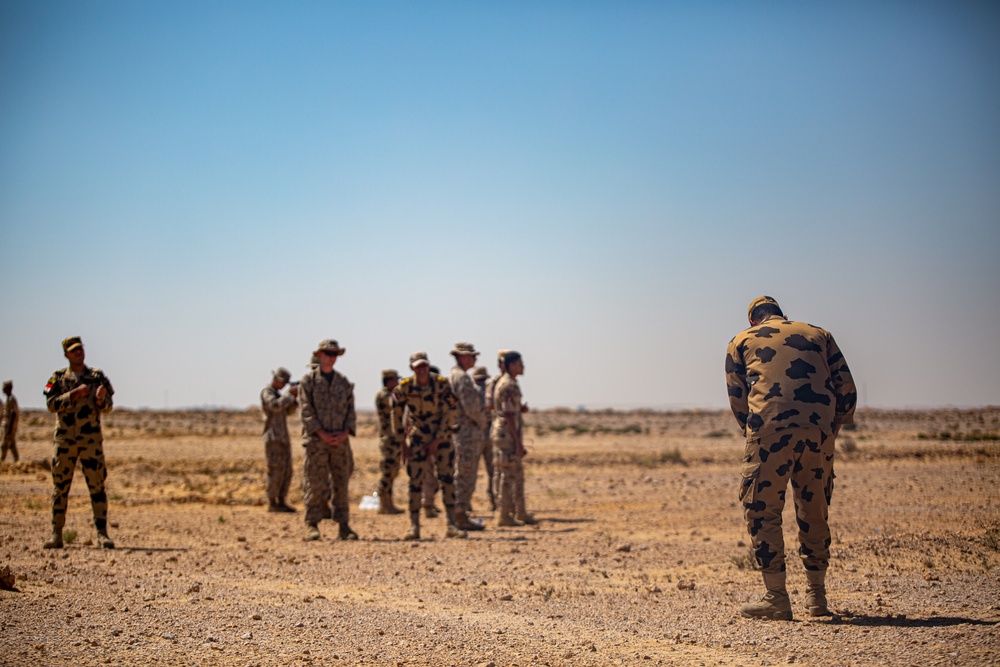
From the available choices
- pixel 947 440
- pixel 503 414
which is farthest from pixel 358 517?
pixel 947 440

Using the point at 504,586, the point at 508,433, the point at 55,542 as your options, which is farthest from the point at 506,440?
the point at 55,542

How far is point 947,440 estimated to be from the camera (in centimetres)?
4075

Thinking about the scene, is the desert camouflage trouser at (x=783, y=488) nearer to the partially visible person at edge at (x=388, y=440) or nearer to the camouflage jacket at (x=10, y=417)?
the partially visible person at edge at (x=388, y=440)

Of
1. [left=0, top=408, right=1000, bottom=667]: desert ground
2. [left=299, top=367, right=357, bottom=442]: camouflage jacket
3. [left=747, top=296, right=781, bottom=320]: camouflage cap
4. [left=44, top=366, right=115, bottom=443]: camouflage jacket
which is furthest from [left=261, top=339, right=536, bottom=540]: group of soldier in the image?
[left=747, top=296, right=781, bottom=320]: camouflage cap

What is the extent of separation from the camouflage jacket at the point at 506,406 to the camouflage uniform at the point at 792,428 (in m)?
7.20

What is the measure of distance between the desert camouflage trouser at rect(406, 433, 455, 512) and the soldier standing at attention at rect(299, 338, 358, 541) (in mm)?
852

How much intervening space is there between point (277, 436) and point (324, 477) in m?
4.05

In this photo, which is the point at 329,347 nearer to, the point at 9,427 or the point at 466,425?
the point at 466,425

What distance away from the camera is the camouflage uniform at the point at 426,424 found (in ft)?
42.0

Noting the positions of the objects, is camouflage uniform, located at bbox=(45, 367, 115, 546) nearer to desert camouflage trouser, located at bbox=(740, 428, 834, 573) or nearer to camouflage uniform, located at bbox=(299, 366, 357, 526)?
camouflage uniform, located at bbox=(299, 366, 357, 526)

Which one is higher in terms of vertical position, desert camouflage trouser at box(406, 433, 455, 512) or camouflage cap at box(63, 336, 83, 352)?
camouflage cap at box(63, 336, 83, 352)

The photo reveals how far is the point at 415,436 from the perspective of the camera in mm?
12922

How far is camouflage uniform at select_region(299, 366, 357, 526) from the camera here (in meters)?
12.7

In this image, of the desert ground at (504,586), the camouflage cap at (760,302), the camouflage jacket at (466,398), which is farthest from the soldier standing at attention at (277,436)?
the camouflage cap at (760,302)
